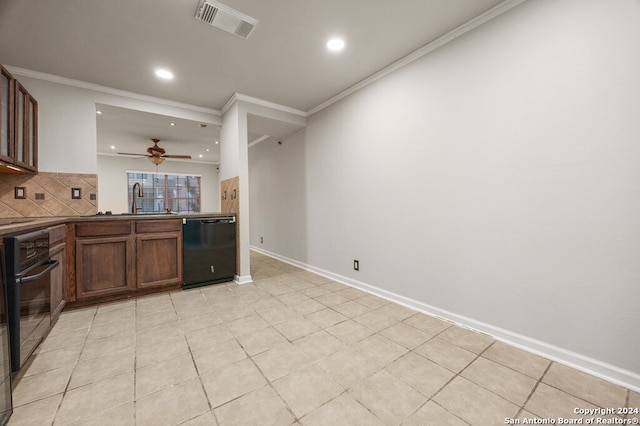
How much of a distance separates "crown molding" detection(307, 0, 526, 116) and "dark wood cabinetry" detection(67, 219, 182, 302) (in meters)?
2.83

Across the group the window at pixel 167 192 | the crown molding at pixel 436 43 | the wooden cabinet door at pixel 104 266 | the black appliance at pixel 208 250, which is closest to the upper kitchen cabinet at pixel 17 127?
the wooden cabinet door at pixel 104 266

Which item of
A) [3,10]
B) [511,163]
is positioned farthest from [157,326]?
[511,163]

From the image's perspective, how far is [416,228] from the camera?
2.52m

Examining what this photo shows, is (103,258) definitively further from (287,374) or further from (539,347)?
(539,347)

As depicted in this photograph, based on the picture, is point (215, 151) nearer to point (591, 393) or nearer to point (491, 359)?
point (491, 359)

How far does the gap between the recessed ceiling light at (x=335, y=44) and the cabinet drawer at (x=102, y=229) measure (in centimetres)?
286

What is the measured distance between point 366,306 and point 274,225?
2.98m

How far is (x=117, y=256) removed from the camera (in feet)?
8.90

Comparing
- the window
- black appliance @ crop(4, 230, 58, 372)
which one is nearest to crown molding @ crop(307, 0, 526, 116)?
black appliance @ crop(4, 230, 58, 372)

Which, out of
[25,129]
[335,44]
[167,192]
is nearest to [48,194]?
[25,129]

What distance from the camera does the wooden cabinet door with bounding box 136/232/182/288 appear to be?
2.84 m

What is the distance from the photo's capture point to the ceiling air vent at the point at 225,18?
189 cm

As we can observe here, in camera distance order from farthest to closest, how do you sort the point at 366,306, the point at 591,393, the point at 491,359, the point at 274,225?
the point at 274,225 < the point at 366,306 < the point at 491,359 < the point at 591,393

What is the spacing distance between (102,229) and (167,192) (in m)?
5.64
